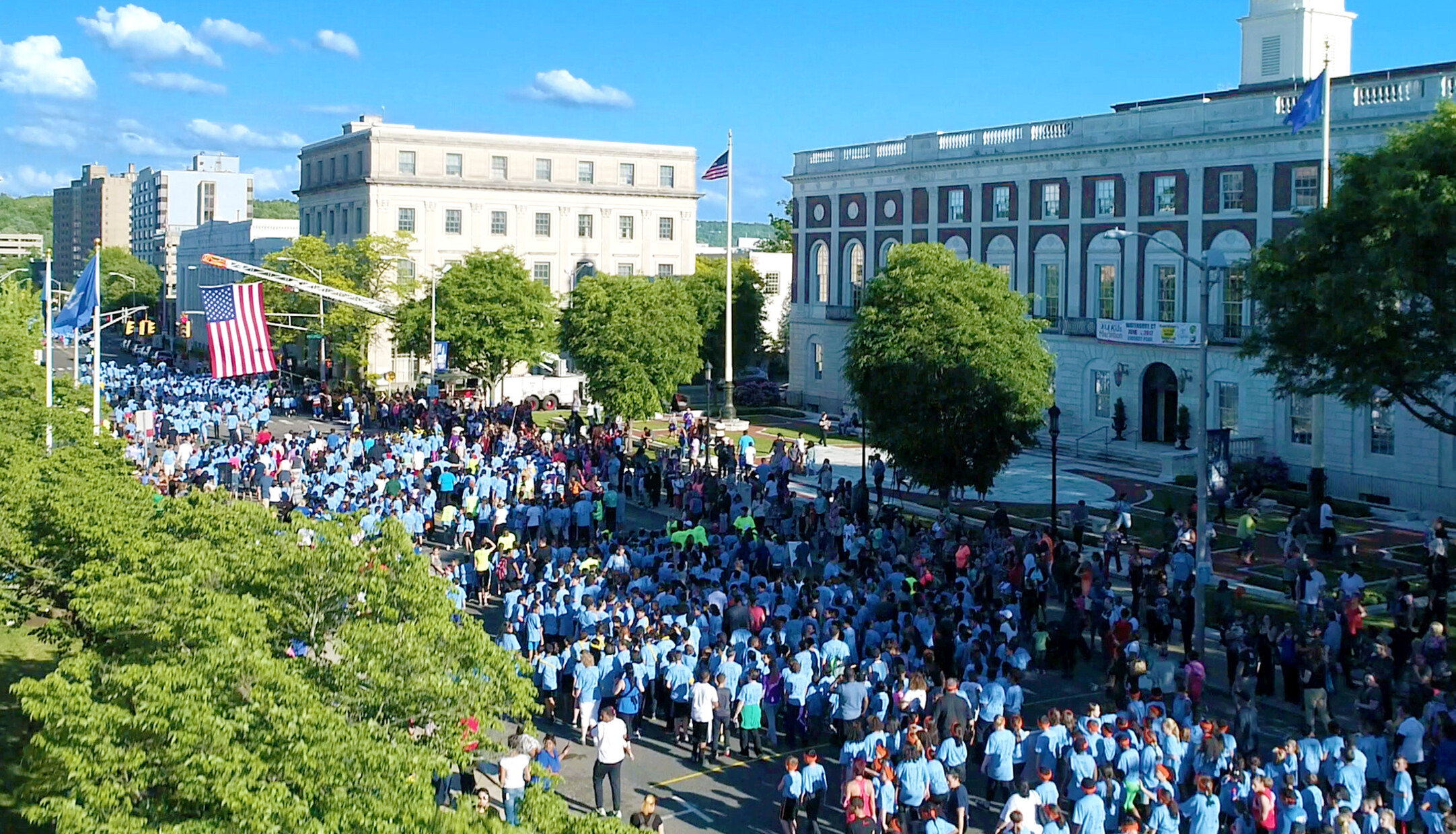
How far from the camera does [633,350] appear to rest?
53156 mm

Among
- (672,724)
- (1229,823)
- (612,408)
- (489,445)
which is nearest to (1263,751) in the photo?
(1229,823)

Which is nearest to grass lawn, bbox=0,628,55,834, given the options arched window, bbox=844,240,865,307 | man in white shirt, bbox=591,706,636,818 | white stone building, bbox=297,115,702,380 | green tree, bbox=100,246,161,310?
man in white shirt, bbox=591,706,636,818

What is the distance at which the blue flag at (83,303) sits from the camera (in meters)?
41.2

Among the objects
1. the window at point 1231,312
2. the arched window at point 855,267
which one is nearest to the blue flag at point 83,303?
the window at point 1231,312

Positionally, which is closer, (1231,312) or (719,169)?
(1231,312)

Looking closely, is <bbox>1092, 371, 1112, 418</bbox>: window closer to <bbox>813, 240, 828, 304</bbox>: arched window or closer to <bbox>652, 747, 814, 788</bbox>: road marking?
<bbox>813, 240, 828, 304</bbox>: arched window

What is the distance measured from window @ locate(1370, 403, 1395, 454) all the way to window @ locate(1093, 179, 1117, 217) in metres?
13.7

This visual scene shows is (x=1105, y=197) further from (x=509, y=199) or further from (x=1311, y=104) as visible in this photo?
(x=509, y=199)

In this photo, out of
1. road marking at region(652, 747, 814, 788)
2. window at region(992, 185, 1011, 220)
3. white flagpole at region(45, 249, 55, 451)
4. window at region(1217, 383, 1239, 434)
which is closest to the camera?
road marking at region(652, 747, 814, 788)

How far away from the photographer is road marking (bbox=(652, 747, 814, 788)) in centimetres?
2017

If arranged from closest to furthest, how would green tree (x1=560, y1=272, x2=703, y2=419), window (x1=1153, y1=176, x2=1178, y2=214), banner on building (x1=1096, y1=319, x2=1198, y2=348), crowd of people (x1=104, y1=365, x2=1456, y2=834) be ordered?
crowd of people (x1=104, y1=365, x2=1456, y2=834) < green tree (x1=560, y1=272, x2=703, y2=419) < banner on building (x1=1096, y1=319, x2=1198, y2=348) < window (x1=1153, y1=176, x2=1178, y2=214)

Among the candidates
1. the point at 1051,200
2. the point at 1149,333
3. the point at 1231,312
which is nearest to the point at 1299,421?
the point at 1231,312

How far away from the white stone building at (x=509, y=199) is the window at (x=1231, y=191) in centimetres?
4671

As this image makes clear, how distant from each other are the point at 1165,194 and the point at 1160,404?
7.56m
